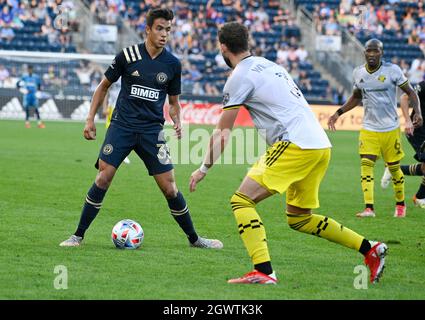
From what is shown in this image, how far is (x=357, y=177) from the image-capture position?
18812 millimetres

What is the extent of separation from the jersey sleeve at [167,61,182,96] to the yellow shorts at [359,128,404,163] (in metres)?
4.47

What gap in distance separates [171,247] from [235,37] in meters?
2.95

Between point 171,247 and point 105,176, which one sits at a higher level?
point 105,176

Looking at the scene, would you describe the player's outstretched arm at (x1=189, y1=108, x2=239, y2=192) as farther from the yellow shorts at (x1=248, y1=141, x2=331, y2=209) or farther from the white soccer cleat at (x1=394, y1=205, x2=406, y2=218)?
the white soccer cleat at (x1=394, y1=205, x2=406, y2=218)

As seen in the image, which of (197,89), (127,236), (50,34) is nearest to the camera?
(127,236)

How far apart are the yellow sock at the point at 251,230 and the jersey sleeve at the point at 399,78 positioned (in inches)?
232

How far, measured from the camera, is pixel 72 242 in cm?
923

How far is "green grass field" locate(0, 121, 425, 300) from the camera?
7.16 metres

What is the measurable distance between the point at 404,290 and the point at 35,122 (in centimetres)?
2918

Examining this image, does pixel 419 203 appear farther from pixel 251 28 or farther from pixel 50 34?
pixel 251 28

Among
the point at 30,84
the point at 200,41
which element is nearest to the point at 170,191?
the point at 30,84

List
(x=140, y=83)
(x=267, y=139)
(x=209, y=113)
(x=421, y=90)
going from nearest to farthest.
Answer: (x=267, y=139) → (x=140, y=83) → (x=421, y=90) → (x=209, y=113)

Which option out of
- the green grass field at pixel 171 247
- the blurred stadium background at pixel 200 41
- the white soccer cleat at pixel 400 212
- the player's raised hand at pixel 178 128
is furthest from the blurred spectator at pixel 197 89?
the player's raised hand at pixel 178 128

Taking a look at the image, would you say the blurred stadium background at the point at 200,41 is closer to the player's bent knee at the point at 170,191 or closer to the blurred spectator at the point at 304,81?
A: the blurred spectator at the point at 304,81
